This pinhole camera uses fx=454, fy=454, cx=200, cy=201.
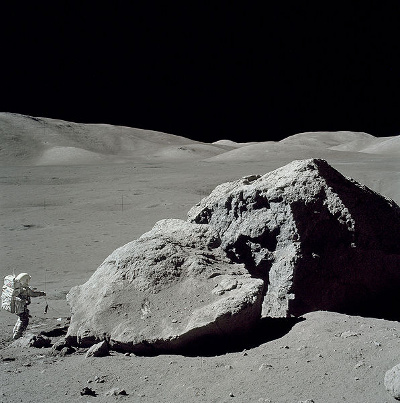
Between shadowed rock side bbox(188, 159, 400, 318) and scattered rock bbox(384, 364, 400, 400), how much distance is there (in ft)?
3.95

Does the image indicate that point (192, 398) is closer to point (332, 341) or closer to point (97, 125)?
point (332, 341)

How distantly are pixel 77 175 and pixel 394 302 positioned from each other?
15.7m

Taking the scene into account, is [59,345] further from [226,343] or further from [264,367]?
[264,367]

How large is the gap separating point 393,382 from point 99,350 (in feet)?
5.55

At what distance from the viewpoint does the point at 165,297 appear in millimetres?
3033

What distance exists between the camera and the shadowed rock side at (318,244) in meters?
3.27

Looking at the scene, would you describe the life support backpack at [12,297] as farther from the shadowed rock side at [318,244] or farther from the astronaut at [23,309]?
the shadowed rock side at [318,244]

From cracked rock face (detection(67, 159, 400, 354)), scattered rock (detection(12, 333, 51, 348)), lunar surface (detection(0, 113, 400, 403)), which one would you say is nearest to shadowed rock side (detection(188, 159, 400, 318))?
cracked rock face (detection(67, 159, 400, 354))

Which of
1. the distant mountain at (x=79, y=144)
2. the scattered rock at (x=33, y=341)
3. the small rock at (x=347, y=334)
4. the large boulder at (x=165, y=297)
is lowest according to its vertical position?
the scattered rock at (x=33, y=341)

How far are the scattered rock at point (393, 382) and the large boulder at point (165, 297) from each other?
0.94 metres

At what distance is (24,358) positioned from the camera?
9.74 feet

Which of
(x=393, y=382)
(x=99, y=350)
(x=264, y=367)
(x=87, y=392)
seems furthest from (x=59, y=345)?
(x=393, y=382)

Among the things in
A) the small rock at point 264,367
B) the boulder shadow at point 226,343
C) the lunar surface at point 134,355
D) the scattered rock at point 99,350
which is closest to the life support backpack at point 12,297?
the lunar surface at point 134,355

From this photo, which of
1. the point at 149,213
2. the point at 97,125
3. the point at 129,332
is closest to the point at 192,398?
the point at 129,332
